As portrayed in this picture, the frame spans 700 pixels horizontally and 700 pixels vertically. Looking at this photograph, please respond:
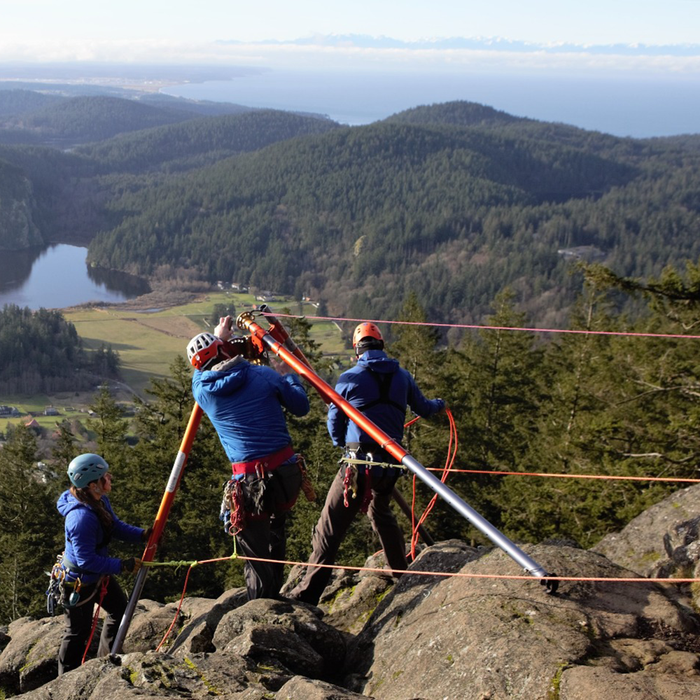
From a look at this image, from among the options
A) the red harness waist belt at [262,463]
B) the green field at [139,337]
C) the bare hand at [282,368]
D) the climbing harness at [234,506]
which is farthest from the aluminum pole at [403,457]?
the green field at [139,337]

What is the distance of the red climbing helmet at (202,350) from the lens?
7051 millimetres

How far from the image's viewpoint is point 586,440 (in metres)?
17.5

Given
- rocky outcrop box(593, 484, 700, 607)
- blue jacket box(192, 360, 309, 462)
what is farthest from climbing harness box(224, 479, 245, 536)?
rocky outcrop box(593, 484, 700, 607)

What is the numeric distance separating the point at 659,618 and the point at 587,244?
660 feet

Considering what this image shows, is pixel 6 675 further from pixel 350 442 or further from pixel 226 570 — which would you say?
pixel 226 570

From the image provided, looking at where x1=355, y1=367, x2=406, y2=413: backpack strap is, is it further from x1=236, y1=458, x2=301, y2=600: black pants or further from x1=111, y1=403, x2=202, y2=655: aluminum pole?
x1=111, y1=403, x2=202, y2=655: aluminum pole

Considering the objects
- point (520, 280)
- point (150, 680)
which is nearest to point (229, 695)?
point (150, 680)

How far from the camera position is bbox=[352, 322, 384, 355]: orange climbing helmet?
748cm

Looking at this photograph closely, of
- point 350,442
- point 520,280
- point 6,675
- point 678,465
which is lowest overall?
point 520,280

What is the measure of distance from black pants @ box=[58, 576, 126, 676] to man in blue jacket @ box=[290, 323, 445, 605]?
2170mm

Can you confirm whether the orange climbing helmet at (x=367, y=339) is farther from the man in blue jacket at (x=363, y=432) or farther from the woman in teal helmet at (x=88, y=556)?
the woman in teal helmet at (x=88, y=556)

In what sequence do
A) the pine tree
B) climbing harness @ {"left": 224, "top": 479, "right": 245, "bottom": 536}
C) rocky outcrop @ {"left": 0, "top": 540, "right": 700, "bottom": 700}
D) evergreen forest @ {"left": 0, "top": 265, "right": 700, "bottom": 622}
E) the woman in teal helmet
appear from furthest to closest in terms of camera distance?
the pine tree → evergreen forest @ {"left": 0, "top": 265, "right": 700, "bottom": 622} → climbing harness @ {"left": 224, "top": 479, "right": 245, "bottom": 536} → the woman in teal helmet → rocky outcrop @ {"left": 0, "top": 540, "right": 700, "bottom": 700}

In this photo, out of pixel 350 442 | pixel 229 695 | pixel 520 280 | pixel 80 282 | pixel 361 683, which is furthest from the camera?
pixel 80 282

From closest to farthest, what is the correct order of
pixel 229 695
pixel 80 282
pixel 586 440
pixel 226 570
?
1. pixel 229 695
2. pixel 586 440
3. pixel 226 570
4. pixel 80 282
